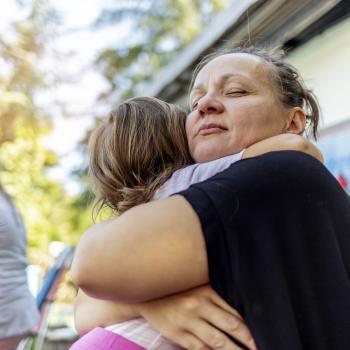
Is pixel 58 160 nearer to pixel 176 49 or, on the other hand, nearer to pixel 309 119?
pixel 176 49

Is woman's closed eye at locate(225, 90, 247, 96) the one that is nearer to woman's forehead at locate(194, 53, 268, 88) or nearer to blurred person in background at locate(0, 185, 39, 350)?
woman's forehead at locate(194, 53, 268, 88)

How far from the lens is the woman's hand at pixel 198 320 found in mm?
923

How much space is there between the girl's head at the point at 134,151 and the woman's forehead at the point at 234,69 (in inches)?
6.0

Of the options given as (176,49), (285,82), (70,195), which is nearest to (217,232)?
(285,82)

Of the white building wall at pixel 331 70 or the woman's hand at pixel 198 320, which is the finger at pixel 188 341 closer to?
the woman's hand at pixel 198 320

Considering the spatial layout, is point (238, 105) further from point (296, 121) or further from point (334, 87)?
point (334, 87)

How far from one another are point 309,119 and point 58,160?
38.2ft

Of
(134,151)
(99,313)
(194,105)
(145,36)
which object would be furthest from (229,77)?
(145,36)

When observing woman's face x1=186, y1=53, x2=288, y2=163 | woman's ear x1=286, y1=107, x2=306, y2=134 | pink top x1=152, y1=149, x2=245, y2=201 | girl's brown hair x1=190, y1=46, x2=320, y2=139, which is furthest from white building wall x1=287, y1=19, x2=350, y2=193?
pink top x1=152, y1=149, x2=245, y2=201

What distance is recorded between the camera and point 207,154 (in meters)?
1.27

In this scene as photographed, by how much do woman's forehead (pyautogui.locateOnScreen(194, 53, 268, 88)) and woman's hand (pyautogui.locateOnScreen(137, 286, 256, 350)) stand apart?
2.01ft

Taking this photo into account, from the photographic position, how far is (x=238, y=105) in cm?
129

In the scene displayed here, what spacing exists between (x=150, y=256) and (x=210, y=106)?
0.52 m

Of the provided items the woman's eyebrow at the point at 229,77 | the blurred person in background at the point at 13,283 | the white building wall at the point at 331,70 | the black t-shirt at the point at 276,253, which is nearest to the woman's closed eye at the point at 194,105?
the woman's eyebrow at the point at 229,77
